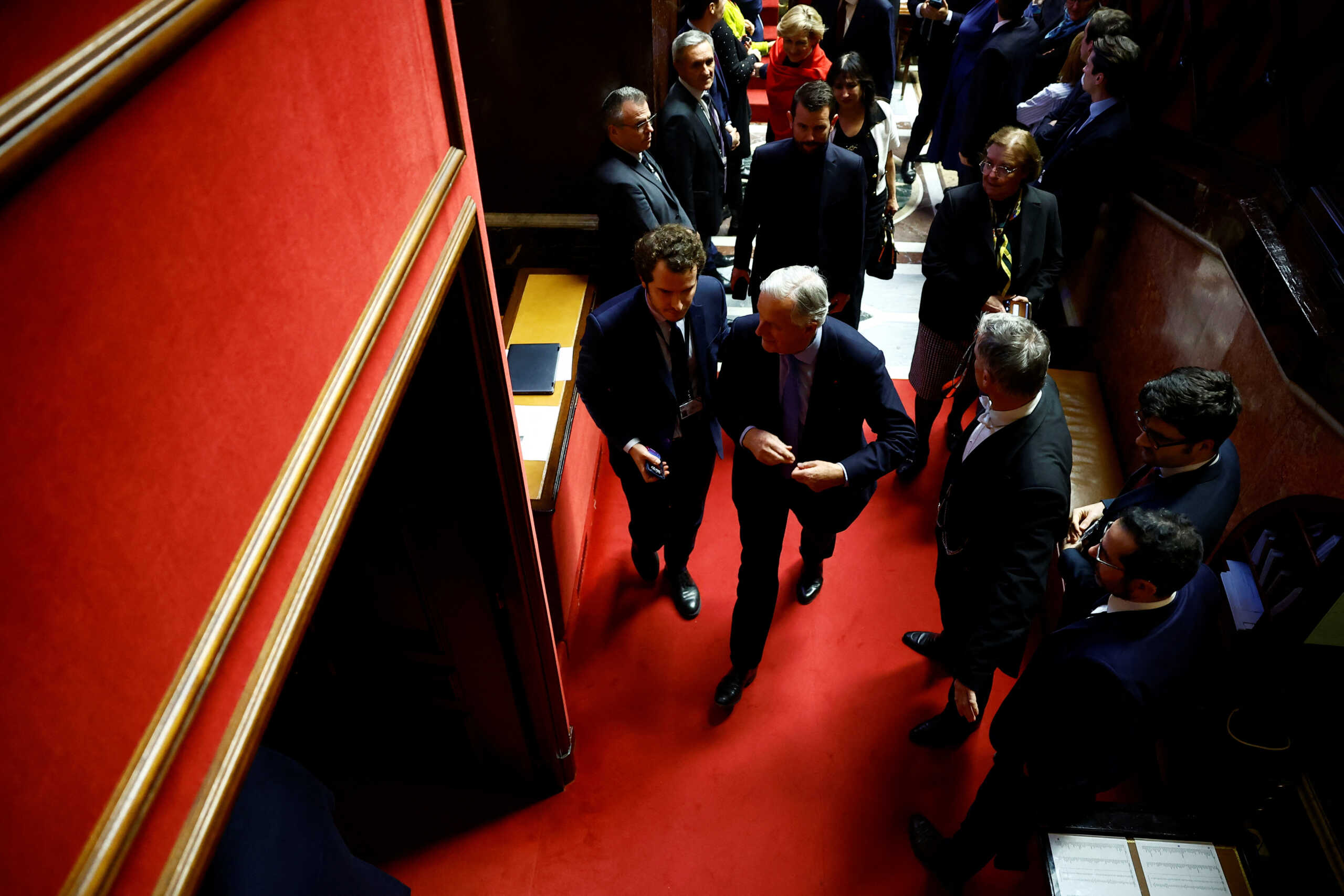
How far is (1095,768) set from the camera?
7.11 feet

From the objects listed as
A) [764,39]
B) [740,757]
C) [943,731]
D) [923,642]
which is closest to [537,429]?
[740,757]

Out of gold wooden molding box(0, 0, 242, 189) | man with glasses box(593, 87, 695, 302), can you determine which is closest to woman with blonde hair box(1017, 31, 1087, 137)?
man with glasses box(593, 87, 695, 302)

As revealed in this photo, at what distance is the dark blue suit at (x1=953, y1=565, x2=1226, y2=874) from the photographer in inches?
79.2

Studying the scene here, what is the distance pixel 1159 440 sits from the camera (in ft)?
7.97

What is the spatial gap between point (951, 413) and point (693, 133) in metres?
2.19

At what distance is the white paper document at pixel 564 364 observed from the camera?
3.80 m

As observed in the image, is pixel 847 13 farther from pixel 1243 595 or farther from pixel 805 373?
pixel 1243 595

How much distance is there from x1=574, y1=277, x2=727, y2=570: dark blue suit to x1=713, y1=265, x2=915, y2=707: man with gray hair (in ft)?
0.58

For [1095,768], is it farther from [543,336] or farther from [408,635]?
[543,336]

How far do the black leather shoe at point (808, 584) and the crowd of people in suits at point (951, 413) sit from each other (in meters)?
0.01

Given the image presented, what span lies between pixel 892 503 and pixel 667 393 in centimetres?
181

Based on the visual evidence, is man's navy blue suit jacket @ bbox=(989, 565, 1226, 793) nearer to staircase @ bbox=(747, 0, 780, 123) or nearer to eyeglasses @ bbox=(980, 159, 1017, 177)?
eyeglasses @ bbox=(980, 159, 1017, 177)

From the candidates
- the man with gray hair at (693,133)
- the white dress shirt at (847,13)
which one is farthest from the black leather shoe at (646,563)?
the white dress shirt at (847,13)

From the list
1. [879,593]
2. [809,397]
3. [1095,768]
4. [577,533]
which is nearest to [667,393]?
[809,397]
